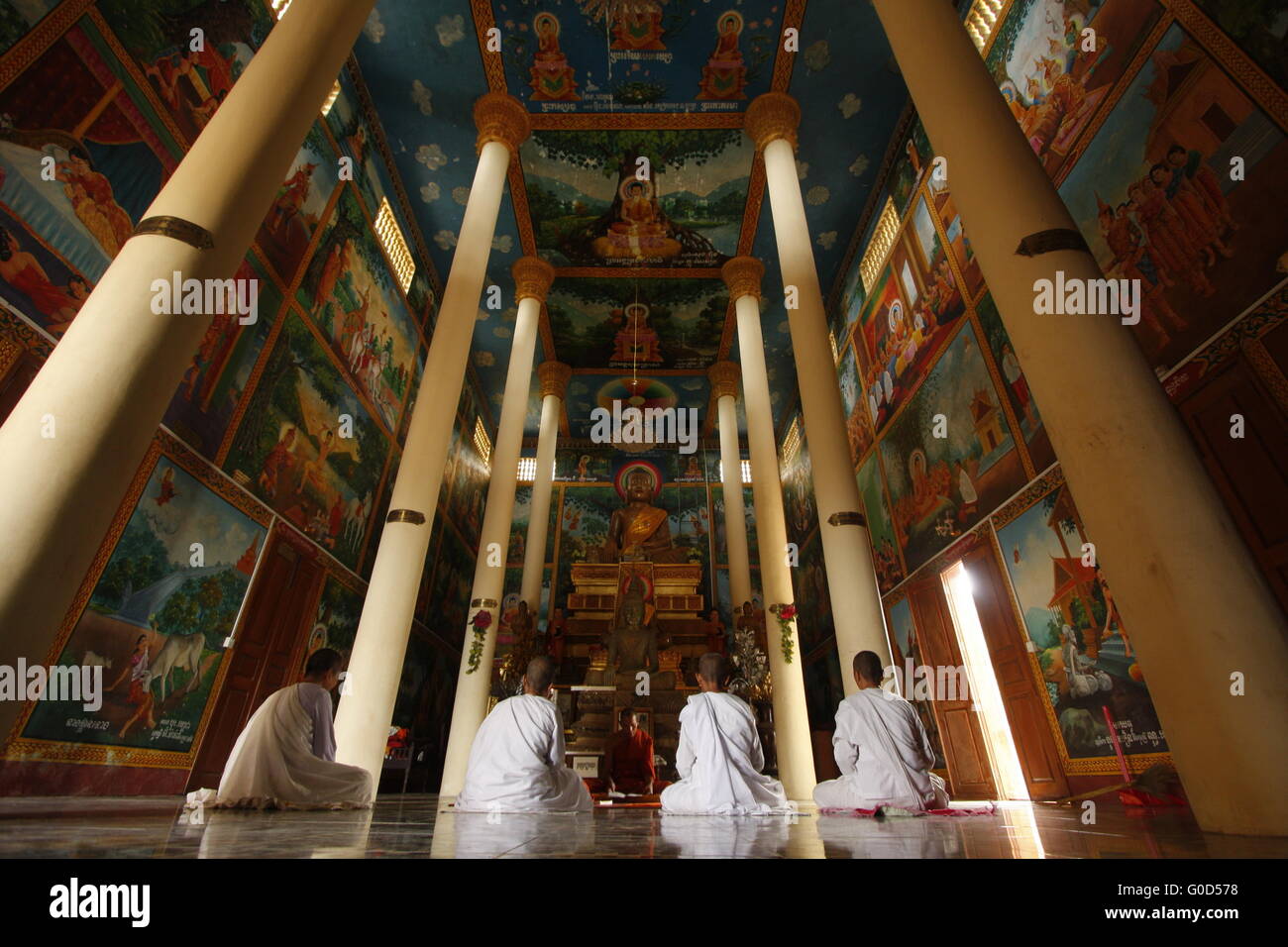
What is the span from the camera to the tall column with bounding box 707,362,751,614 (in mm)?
14344

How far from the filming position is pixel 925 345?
957 centimetres

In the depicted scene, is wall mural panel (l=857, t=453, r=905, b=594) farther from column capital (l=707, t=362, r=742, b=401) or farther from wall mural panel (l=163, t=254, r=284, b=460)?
wall mural panel (l=163, t=254, r=284, b=460)

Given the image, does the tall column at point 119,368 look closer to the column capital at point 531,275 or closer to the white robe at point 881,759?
the white robe at point 881,759

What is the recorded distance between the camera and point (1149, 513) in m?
2.65

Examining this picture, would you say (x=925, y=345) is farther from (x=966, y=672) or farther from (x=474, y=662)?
(x=474, y=662)

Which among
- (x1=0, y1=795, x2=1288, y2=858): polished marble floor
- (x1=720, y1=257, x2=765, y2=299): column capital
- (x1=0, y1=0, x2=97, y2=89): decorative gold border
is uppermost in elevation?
(x1=720, y1=257, x2=765, y2=299): column capital

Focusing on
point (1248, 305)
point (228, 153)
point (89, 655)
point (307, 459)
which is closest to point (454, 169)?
point (307, 459)

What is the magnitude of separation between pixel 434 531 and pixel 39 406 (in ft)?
37.4

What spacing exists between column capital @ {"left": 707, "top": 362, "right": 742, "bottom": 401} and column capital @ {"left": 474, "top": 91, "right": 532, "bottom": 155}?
7.98 metres

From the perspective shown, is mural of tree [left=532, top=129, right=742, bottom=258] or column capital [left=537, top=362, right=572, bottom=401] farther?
column capital [left=537, top=362, right=572, bottom=401]

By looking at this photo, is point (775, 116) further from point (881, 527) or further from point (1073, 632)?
point (1073, 632)

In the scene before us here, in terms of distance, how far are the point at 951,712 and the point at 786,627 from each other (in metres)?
2.78

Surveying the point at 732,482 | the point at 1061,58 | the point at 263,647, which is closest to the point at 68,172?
the point at 263,647

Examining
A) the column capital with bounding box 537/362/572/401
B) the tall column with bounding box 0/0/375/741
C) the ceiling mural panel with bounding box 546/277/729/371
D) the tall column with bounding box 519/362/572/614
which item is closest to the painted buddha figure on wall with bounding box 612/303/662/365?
the ceiling mural panel with bounding box 546/277/729/371
